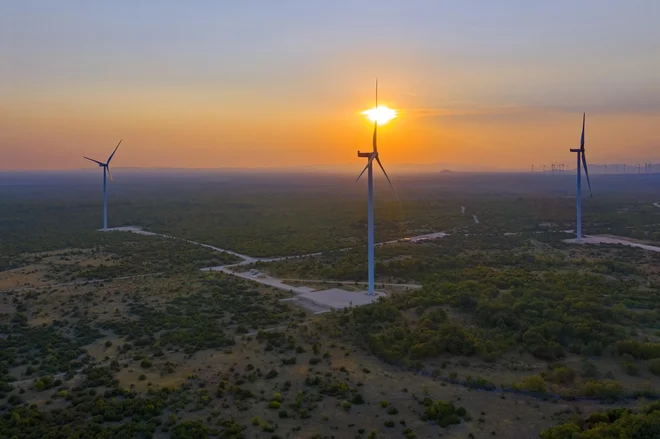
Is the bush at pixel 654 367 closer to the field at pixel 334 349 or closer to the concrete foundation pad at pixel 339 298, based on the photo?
the field at pixel 334 349

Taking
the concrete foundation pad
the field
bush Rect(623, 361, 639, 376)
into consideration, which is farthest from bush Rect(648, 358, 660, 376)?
the concrete foundation pad

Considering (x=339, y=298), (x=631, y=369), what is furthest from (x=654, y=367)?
(x=339, y=298)

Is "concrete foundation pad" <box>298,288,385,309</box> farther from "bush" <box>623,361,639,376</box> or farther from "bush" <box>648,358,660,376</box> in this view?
"bush" <box>648,358,660,376</box>

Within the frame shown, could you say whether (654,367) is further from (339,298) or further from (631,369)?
(339,298)

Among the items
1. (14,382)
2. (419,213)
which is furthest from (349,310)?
(419,213)

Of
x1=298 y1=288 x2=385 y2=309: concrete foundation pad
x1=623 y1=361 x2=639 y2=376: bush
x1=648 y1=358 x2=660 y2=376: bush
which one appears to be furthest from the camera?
x1=298 y1=288 x2=385 y2=309: concrete foundation pad

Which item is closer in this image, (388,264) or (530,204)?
(388,264)

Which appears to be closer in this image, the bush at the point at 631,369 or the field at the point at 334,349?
the field at the point at 334,349

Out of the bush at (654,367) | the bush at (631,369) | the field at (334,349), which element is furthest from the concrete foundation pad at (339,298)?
the bush at (654,367)

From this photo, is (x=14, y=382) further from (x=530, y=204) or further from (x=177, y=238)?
(x=530, y=204)

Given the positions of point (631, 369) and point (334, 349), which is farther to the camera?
point (334, 349)

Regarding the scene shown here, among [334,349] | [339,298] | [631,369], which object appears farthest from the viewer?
[339,298]
